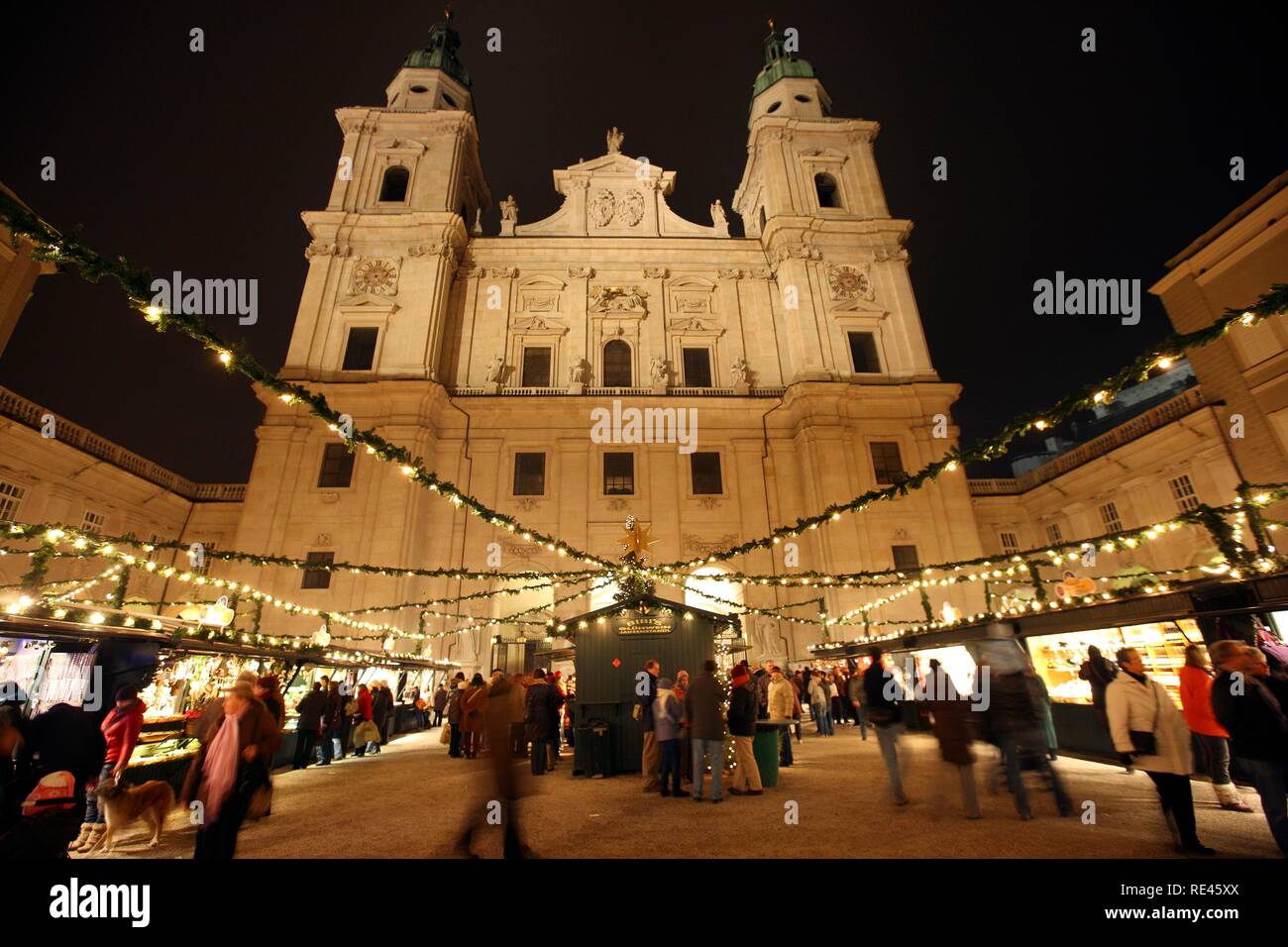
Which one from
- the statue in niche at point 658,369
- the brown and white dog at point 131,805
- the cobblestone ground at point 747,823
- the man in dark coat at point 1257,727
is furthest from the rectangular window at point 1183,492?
the brown and white dog at point 131,805

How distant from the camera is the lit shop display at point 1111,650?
852 centimetres

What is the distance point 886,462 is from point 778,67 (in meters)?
27.1

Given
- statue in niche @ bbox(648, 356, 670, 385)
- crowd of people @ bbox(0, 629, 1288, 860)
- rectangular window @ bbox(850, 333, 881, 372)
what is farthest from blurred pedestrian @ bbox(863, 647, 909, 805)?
rectangular window @ bbox(850, 333, 881, 372)

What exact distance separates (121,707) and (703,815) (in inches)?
240

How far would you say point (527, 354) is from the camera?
2633cm

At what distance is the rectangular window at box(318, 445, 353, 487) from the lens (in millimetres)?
21719

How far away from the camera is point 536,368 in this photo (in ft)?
85.4

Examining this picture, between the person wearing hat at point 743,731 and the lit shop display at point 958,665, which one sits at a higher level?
the lit shop display at point 958,665

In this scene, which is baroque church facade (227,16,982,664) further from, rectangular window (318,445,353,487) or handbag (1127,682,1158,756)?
handbag (1127,682,1158,756)

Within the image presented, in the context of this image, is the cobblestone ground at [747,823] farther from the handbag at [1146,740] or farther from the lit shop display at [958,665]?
the lit shop display at [958,665]

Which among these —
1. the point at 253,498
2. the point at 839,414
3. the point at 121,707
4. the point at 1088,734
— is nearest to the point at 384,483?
the point at 253,498

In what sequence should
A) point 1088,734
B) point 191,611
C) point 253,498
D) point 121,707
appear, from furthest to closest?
point 253,498, point 191,611, point 1088,734, point 121,707

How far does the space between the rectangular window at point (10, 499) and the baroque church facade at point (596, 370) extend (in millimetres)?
6093
